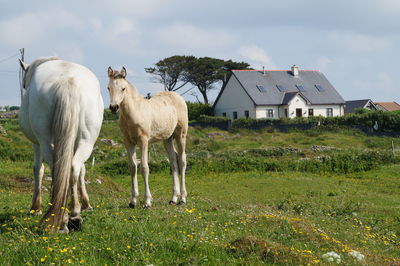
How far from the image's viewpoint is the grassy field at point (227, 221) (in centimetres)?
637

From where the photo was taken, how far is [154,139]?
11703 millimetres

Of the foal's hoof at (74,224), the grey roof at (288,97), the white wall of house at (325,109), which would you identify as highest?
the grey roof at (288,97)

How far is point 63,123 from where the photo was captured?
717cm

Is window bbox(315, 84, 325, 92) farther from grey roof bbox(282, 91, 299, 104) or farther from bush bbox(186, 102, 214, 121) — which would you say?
bush bbox(186, 102, 214, 121)

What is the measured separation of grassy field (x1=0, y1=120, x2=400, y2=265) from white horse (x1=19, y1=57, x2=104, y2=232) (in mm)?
429

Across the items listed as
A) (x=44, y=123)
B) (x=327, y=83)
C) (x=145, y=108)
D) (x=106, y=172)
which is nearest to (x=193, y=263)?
(x=44, y=123)

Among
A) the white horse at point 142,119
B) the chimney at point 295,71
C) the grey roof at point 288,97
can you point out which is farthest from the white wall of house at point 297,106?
the white horse at point 142,119

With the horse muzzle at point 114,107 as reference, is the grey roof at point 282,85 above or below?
above

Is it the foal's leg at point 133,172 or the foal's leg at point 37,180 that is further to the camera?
the foal's leg at point 133,172

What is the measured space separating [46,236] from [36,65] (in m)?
3.49

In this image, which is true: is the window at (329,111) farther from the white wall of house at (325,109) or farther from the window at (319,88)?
the window at (319,88)

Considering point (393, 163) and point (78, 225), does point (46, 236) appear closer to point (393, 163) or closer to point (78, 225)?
point (78, 225)

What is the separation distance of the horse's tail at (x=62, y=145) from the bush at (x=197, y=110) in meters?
60.7

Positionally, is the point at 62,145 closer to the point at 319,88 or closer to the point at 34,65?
the point at 34,65
